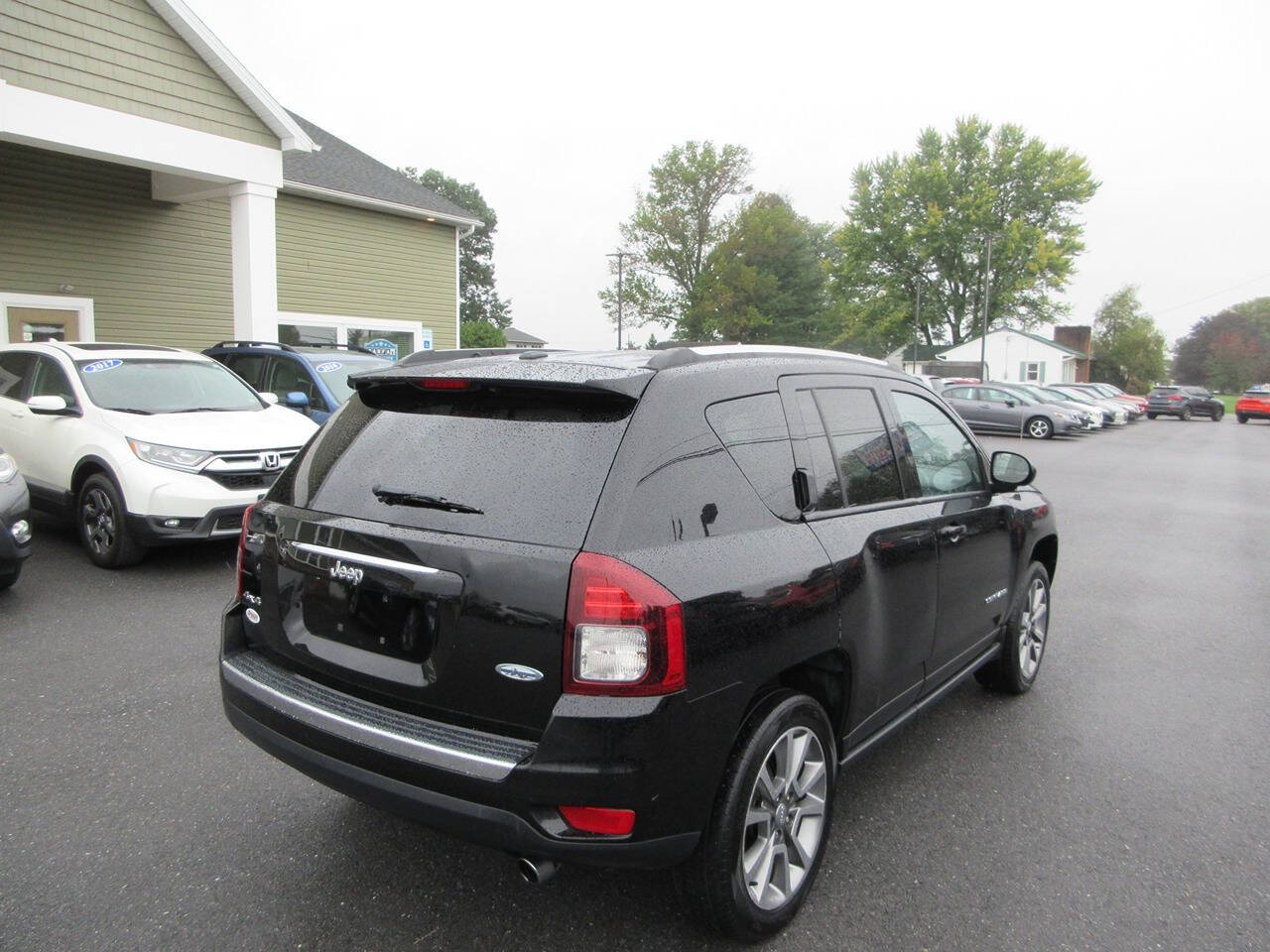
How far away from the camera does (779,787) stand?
2.54 meters

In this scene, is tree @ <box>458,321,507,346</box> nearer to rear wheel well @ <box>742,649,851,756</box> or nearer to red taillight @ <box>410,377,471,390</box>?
red taillight @ <box>410,377,471,390</box>

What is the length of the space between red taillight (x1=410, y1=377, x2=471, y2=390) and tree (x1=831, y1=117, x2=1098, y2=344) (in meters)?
58.7

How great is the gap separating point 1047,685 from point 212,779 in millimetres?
4146

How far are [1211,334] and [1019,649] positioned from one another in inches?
4621

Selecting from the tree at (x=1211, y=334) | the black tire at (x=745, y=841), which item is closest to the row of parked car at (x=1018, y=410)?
the black tire at (x=745, y=841)

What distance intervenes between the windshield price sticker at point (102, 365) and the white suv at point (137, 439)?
0.04 ft

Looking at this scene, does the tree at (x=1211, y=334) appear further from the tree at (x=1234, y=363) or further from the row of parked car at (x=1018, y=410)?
the row of parked car at (x=1018, y=410)

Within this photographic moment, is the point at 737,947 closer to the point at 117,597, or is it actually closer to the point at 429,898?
the point at 429,898

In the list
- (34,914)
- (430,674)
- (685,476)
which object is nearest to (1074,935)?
(685,476)

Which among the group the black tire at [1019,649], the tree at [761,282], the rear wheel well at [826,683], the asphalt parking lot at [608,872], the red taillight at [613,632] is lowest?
the asphalt parking lot at [608,872]

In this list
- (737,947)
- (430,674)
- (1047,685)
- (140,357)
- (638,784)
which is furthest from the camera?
(140,357)

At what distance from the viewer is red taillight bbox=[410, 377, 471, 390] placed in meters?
2.59

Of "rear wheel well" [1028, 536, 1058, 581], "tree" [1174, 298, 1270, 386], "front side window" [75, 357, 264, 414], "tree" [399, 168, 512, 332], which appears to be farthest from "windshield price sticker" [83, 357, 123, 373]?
"tree" [1174, 298, 1270, 386]

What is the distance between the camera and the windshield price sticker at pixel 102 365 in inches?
286
